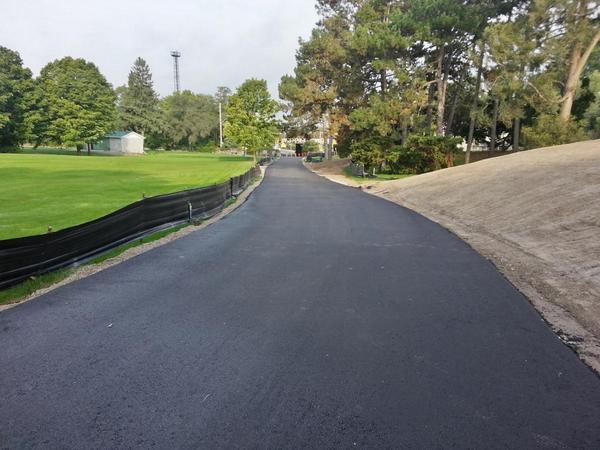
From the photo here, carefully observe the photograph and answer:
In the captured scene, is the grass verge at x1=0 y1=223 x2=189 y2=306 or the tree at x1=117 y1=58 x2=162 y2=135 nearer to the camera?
the grass verge at x1=0 y1=223 x2=189 y2=306

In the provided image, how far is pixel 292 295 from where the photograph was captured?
609 cm

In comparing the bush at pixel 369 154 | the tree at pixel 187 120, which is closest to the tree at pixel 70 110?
the tree at pixel 187 120

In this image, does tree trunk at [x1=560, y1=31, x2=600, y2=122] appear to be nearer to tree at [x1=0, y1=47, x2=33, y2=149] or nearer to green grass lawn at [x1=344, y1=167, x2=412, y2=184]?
green grass lawn at [x1=344, y1=167, x2=412, y2=184]

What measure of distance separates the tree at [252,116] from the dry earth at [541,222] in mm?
33596

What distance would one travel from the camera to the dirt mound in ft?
18.7

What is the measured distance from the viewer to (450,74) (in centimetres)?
4197

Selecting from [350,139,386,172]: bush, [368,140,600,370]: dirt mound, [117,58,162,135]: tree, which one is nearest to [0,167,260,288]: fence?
[368,140,600,370]: dirt mound

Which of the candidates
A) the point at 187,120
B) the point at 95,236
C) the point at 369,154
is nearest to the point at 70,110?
the point at 187,120

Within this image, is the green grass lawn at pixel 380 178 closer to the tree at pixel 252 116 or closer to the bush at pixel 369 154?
the bush at pixel 369 154

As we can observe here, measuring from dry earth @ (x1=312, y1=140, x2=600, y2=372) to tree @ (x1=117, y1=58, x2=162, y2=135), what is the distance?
8034cm

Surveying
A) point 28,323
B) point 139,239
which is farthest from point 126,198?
point 28,323

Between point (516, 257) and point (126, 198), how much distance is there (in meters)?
15.1

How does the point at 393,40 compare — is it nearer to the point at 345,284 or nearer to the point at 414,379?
the point at 345,284

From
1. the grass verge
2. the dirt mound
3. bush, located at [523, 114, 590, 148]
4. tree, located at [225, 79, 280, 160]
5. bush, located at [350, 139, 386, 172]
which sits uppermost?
tree, located at [225, 79, 280, 160]
